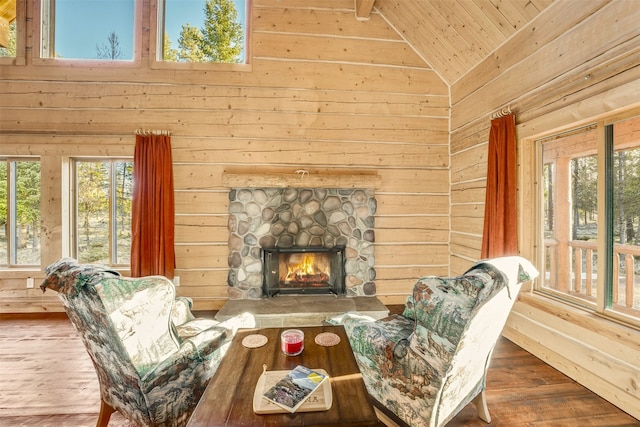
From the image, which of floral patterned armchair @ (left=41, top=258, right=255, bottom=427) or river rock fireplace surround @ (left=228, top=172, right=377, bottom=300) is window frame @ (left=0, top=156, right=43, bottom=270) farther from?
floral patterned armchair @ (left=41, top=258, right=255, bottom=427)

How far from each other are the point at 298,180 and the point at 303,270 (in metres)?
1.15

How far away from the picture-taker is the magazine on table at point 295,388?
3.83ft

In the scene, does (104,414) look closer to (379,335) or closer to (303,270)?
(379,335)

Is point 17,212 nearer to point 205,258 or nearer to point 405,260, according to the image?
point 205,258

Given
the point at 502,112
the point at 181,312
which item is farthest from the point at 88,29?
the point at 502,112

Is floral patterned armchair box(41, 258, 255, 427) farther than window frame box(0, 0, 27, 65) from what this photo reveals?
No

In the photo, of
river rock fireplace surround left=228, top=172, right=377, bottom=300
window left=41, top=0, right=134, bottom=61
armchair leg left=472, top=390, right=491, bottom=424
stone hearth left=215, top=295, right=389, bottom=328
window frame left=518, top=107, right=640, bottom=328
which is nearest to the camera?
armchair leg left=472, top=390, right=491, bottom=424

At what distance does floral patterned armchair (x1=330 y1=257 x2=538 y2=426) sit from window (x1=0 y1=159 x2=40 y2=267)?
14.8 ft

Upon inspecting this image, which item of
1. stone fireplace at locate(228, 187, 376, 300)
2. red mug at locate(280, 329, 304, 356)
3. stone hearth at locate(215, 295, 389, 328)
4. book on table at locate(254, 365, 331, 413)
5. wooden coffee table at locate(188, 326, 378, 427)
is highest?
stone fireplace at locate(228, 187, 376, 300)

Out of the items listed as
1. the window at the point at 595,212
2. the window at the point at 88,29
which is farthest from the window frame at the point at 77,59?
the window at the point at 595,212

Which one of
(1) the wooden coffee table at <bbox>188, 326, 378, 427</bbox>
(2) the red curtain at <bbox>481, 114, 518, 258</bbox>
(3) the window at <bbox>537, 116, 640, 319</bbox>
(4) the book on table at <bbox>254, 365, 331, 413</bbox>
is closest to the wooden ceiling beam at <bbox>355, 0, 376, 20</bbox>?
(2) the red curtain at <bbox>481, 114, 518, 258</bbox>

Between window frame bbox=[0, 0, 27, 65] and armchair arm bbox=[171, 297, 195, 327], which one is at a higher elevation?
window frame bbox=[0, 0, 27, 65]

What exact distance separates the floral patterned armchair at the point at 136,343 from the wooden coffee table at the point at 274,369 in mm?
258

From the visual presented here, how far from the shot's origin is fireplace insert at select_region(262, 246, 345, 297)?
3670mm
